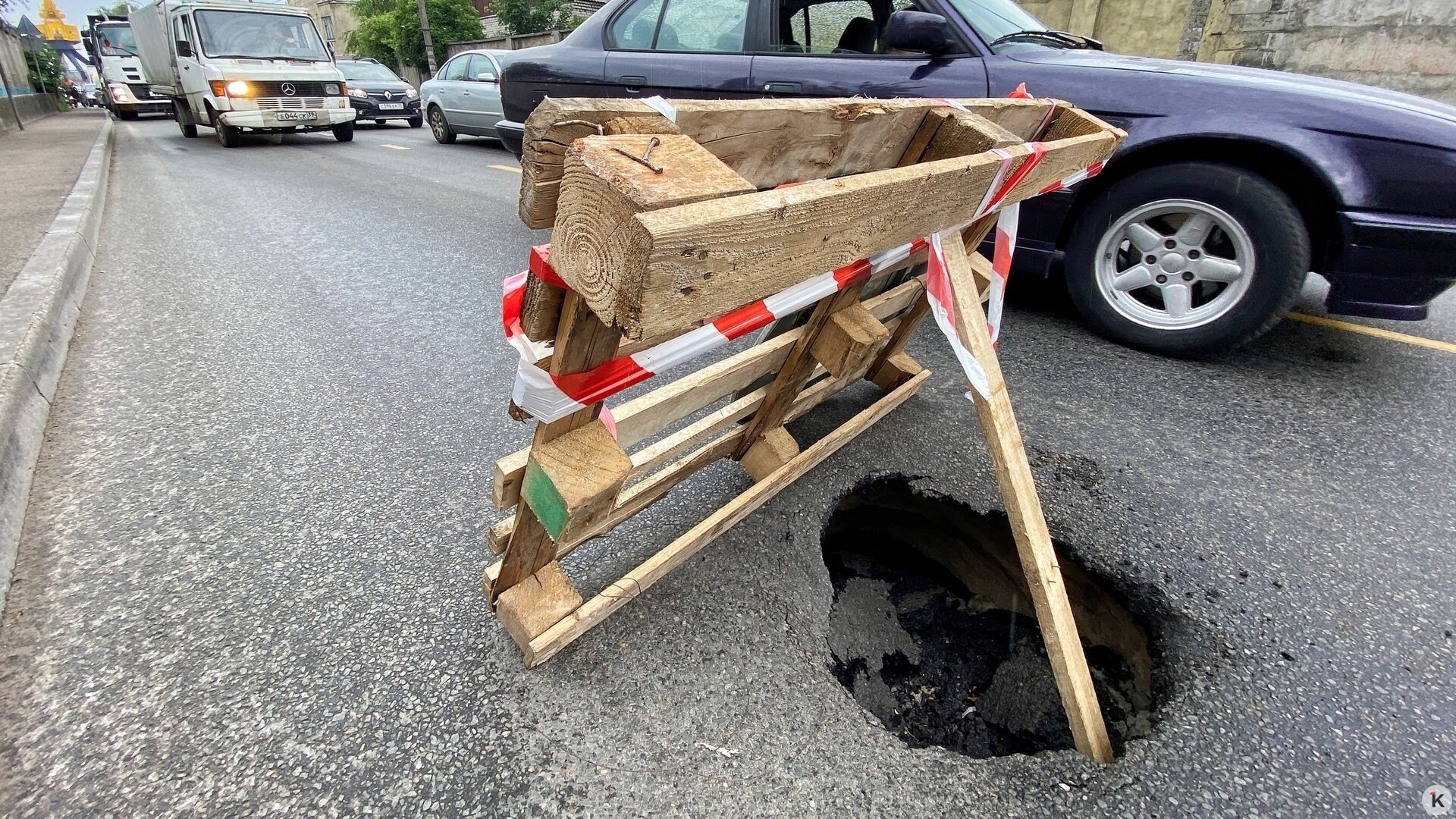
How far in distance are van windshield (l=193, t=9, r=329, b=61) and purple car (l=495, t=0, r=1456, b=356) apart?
37.0ft

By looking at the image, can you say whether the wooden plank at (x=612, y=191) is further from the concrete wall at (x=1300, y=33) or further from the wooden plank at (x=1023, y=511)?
the concrete wall at (x=1300, y=33)

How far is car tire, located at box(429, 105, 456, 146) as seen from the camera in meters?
11.9

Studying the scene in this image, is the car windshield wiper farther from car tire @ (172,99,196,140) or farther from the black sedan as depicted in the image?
the black sedan

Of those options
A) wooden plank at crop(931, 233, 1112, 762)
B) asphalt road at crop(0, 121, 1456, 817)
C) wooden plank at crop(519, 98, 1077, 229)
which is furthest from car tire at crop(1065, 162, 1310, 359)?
wooden plank at crop(931, 233, 1112, 762)

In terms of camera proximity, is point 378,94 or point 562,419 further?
point 378,94

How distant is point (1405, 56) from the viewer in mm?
10781

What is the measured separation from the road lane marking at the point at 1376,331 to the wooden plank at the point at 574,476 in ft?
12.3

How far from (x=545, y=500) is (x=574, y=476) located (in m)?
0.09

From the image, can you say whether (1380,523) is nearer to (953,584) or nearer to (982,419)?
(953,584)

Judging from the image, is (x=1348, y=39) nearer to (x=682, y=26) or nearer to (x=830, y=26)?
(x=830, y=26)

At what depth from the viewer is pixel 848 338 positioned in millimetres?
1836

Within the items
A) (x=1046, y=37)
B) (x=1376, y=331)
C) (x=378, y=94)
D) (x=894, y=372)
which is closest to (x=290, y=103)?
(x=378, y=94)

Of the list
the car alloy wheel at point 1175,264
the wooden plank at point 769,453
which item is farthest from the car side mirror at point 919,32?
the wooden plank at point 769,453

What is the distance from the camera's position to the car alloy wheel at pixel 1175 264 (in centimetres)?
310
